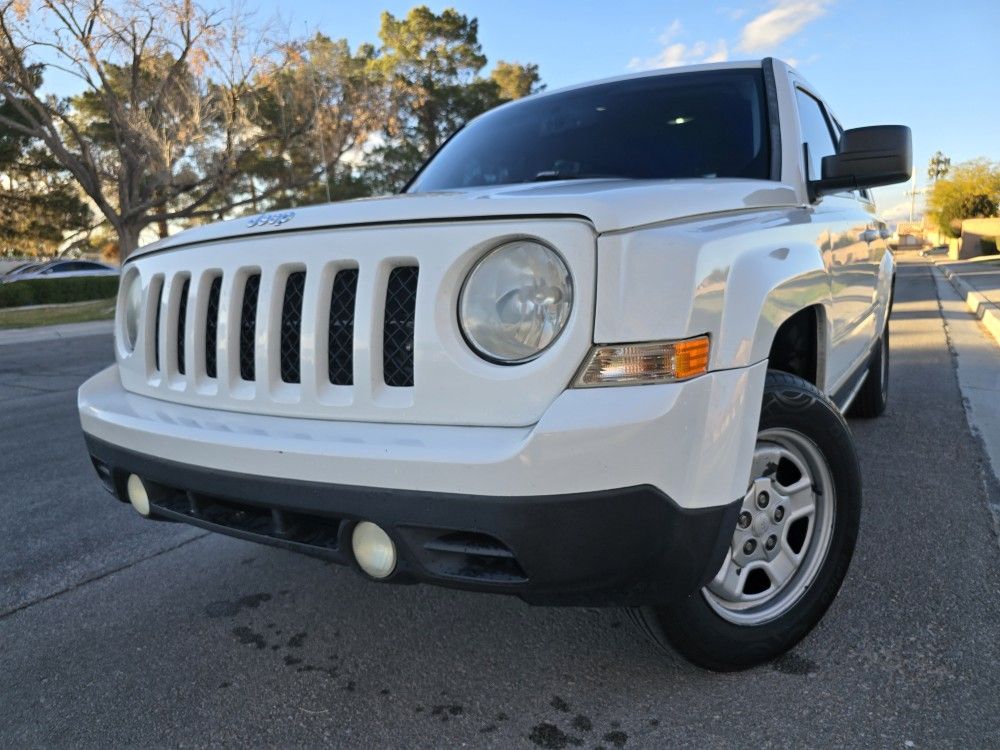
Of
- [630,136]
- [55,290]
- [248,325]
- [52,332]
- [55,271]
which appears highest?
[630,136]

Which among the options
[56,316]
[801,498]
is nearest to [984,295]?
[801,498]

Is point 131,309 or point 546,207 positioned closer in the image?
point 546,207

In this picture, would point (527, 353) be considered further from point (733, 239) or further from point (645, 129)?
point (645, 129)

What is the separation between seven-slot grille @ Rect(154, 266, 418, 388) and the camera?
6.07ft

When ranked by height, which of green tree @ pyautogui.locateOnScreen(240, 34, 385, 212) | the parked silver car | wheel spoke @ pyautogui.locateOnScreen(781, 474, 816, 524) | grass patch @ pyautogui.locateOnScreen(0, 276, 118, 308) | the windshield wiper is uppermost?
green tree @ pyautogui.locateOnScreen(240, 34, 385, 212)

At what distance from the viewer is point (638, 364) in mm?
1650

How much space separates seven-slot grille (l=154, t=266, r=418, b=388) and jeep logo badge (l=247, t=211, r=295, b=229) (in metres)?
0.14

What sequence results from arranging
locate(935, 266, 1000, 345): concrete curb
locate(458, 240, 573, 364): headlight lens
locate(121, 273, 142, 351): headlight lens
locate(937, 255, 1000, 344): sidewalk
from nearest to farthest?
1. locate(458, 240, 573, 364): headlight lens
2. locate(121, 273, 142, 351): headlight lens
3. locate(935, 266, 1000, 345): concrete curb
4. locate(937, 255, 1000, 344): sidewalk

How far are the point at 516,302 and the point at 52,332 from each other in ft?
50.1

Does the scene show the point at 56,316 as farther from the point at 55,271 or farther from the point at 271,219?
the point at 271,219

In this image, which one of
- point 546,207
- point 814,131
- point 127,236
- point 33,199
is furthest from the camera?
point 33,199

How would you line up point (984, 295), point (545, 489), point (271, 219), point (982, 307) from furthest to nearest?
point (984, 295)
point (982, 307)
point (271, 219)
point (545, 489)

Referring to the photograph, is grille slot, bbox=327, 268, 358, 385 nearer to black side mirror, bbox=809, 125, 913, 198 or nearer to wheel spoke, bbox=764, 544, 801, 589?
wheel spoke, bbox=764, 544, 801, 589

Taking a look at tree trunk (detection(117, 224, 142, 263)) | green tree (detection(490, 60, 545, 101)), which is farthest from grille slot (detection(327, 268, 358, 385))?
green tree (detection(490, 60, 545, 101))
